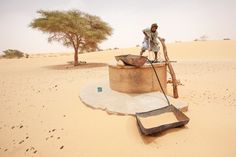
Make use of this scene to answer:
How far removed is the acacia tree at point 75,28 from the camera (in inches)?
623

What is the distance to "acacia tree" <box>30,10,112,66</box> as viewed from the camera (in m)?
15.8

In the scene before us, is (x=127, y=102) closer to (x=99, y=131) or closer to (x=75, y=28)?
(x=99, y=131)

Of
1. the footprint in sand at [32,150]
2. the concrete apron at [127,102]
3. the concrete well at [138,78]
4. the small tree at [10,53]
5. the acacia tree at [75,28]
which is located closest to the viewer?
the footprint in sand at [32,150]

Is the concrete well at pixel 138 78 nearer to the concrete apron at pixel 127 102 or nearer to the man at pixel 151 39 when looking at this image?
the concrete apron at pixel 127 102

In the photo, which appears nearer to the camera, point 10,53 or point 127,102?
point 127,102

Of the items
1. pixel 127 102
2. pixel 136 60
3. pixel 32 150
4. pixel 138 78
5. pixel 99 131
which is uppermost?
pixel 136 60

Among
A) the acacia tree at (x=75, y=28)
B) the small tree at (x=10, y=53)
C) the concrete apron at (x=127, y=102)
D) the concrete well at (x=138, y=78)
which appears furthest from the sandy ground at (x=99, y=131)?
the small tree at (x=10, y=53)

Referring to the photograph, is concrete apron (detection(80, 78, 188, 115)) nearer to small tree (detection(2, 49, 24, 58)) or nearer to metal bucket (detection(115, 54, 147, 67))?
metal bucket (detection(115, 54, 147, 67))

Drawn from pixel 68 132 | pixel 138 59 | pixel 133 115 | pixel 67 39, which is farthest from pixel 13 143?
pixel 67 39

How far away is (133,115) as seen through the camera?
4766mm

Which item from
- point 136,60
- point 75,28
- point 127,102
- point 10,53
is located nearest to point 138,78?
point 136,60

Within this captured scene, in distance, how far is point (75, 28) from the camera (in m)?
15.7

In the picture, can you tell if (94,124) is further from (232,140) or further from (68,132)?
(232,140)

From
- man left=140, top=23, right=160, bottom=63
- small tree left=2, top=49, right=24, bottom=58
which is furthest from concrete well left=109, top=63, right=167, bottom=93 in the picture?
small tree left=2, top=49, right=24, bottom=58
